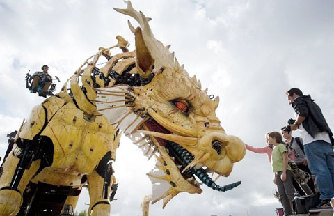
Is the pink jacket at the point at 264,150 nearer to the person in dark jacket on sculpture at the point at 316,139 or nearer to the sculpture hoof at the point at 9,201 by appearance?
the person in dark jacket on sculpture at the point at 316,139

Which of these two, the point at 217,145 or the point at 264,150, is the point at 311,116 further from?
the point at 264,150

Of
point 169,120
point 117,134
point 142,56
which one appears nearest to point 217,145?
point 169,120

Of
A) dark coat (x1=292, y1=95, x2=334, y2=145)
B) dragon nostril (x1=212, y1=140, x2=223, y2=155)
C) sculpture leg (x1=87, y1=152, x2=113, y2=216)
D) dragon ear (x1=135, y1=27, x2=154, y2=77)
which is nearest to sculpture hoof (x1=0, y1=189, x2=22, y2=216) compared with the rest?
sculpture leg (x1=87, y1=152, x2=113, y2=216)

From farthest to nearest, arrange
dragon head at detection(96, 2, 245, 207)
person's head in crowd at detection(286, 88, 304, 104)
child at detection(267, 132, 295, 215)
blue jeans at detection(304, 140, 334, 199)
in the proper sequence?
child at detection(267, 132, 295, 215)
person's head in crowd at detection(286, 88, 304, 104)
blue jeans at detection(304, 140, 334, 199)
dragon head at detection(96, 2, 245, 207)

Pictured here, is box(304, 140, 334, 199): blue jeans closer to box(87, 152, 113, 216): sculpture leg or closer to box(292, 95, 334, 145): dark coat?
box(292, 95, 334, 145): dark coat

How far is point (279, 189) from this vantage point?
4105mm

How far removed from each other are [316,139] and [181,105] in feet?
5.77

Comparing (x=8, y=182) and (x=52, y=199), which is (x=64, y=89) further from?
(x=52, y=199)

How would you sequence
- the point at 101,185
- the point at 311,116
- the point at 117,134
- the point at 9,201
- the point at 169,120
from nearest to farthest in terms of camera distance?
the point at 169,120 → the point at 9,201 → the point at 311,116 → the point at 101,185 → the point at 117,134

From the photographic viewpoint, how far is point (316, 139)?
3314mm

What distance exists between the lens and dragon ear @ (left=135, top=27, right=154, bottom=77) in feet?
9.63

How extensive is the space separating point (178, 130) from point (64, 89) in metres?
2.24

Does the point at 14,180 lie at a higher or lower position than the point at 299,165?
lower

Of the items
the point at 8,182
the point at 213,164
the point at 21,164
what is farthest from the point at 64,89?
the point at 213,164
